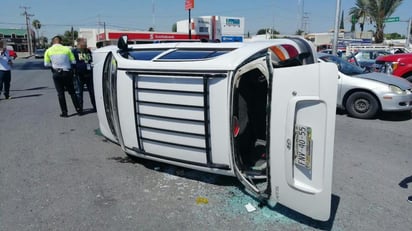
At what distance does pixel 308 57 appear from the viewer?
11.6 ft

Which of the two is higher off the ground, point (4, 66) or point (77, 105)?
point (4, 66)

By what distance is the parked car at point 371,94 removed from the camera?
20.5ft

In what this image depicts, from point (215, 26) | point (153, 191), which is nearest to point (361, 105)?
point (153, 191)

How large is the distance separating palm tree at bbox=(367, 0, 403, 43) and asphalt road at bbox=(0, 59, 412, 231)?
31980mm

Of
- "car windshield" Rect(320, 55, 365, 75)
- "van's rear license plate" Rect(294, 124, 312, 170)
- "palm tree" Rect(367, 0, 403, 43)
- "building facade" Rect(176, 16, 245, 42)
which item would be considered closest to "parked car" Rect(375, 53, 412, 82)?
"car windshield" Rect(320, 55, 365, 75)

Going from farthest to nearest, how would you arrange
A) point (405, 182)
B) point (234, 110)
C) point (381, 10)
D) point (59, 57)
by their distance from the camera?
point (381, 10), point (59, 57), point (405, 182), point (234, 110)

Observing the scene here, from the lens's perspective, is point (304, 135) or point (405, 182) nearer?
point (304, 135)

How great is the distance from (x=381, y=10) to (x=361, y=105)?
102 feet

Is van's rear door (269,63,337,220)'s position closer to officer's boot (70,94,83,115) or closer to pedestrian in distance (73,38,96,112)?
officer's boot (70,94,83,115)

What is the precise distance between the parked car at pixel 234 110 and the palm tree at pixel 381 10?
3387 centimetres

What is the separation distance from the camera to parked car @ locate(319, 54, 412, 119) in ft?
20.5

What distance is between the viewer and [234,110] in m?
3.05

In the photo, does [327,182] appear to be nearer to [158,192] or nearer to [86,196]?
[158,192]

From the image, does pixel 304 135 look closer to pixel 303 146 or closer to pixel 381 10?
pixel 303 146
